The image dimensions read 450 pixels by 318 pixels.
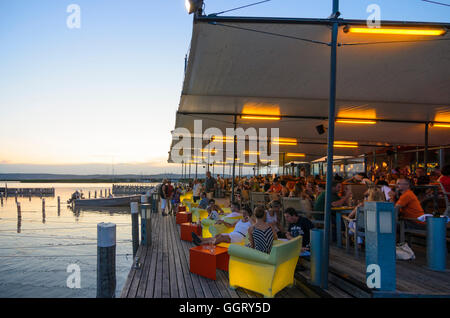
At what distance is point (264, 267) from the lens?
3.62 m

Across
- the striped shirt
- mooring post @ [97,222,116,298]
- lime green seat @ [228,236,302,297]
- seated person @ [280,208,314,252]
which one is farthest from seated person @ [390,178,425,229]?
mooring post @ [97,222,116,298]

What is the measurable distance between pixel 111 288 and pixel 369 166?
20.5 meters

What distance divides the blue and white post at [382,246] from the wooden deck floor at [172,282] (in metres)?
0.92

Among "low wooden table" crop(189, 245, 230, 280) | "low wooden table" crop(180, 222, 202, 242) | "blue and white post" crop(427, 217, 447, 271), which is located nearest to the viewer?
"blue and white post" crop(427, 217, 447, 271)

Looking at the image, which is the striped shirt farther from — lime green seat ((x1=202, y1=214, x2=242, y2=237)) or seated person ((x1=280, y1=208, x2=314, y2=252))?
lime green seat ((x1=202, y1=214, x2=242, y2=237))

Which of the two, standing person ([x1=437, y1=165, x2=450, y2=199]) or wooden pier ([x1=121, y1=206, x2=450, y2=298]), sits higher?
standing person ([x1=437, y1=165, x2=450, y2=199])

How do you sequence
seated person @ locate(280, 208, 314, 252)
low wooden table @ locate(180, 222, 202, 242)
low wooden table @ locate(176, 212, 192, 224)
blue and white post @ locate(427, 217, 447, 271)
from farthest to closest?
low wooden table @ locate(176, 212, 192, 224), low wooden table @ locate(180, 222, 202, 242), seated person @ locate(280, 208, 314, 252), blue and white post @ locate(427, 217, 447, 271)

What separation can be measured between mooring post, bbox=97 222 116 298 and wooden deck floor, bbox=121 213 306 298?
251 mm

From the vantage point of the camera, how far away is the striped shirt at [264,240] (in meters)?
3.96

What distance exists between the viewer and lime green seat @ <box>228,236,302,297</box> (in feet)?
11.6

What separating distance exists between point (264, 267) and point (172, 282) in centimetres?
148

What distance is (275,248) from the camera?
11.5 feet
